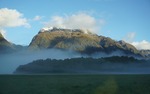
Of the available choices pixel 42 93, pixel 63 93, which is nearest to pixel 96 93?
pixel 63 93

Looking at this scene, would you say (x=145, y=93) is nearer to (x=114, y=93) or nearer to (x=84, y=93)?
(x=114, y=93)

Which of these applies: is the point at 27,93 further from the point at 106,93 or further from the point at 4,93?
the point at 106,93

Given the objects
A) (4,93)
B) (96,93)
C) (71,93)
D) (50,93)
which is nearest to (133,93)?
(96,93)

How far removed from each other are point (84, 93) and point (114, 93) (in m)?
4.40

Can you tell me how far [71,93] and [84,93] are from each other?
6.45ft

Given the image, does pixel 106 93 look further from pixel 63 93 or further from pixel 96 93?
pixel 63 93

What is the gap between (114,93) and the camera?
46656 millimetres

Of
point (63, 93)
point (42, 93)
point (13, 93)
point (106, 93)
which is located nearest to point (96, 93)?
point (106, 93)

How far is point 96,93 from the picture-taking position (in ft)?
156

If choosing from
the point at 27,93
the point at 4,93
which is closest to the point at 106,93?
the point at 27,93

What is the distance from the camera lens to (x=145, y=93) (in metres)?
46.6

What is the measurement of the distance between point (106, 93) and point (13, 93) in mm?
13897

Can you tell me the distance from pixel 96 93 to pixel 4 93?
13.7 meters

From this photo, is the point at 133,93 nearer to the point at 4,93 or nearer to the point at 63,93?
the point at 63,93
